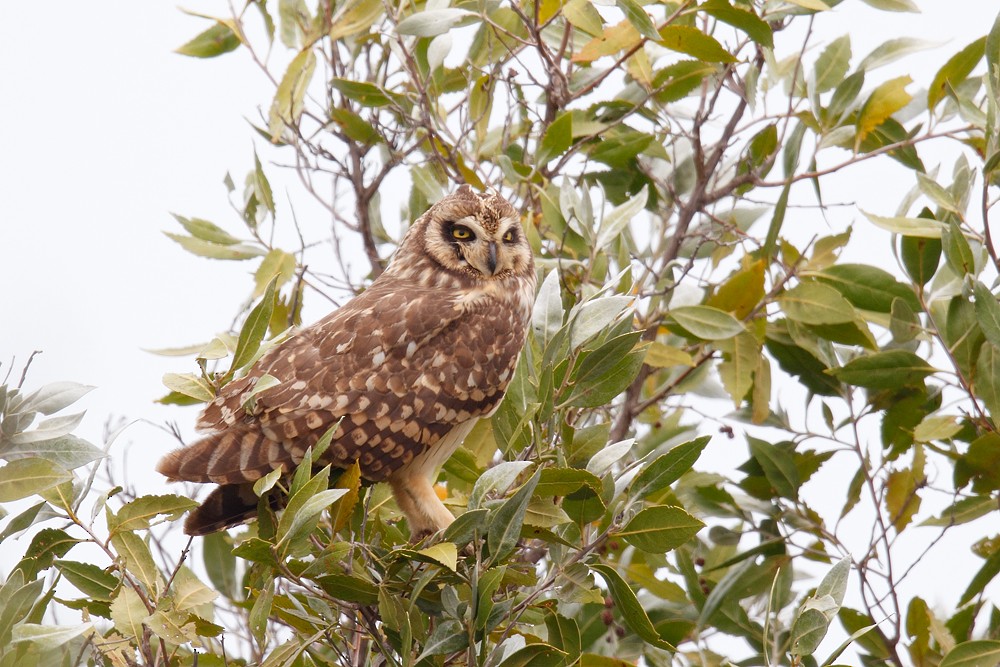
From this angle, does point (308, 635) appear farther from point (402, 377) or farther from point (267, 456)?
point (402, 377)

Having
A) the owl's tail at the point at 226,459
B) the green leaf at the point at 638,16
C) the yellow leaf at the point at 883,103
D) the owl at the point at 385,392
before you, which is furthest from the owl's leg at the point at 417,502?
the yellow leaf at the point at 883,103

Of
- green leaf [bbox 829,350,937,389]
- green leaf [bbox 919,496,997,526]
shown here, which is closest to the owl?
green leaf [bbox 829,350,937,389]

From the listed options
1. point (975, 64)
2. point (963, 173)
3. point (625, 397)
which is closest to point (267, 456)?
point (625, 397)

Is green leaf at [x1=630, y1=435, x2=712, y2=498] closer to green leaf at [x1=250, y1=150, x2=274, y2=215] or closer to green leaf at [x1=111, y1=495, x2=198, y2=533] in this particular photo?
green leaf at [x1=111, y1=495, x2=198, y2=533]

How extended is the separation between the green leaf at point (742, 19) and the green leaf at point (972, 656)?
196cm

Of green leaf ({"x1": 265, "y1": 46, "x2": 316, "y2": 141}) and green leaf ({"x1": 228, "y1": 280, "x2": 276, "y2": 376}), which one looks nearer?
green leaf ({"x1": 228, "y1": 280, "x2": 276, "y2": 376})

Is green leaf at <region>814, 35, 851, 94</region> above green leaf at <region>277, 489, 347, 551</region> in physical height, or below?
above

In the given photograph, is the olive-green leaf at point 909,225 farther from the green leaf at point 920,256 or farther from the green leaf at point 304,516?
the green leaf at point 304,516

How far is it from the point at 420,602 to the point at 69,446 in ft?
3.14

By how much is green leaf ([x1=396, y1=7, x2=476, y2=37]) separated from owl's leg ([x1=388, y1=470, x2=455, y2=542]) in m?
1.38

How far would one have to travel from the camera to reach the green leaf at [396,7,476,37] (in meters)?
3.65

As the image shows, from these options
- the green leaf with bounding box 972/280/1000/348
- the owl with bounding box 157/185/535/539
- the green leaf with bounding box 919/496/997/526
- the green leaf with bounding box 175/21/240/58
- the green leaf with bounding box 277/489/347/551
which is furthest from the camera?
the green leaf with bounding box 175/21/240/58

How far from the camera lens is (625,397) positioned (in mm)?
4367

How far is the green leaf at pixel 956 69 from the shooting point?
4145 mm
